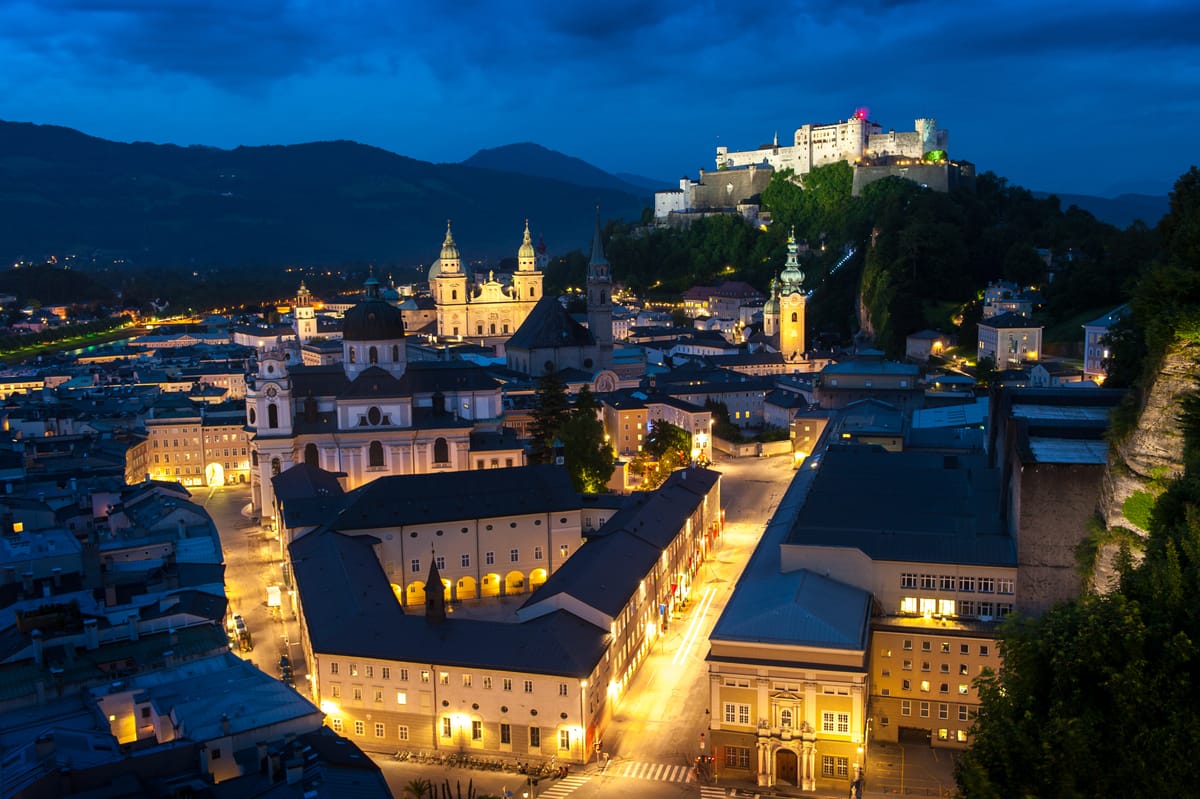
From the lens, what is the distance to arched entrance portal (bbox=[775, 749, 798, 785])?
74.7 feet

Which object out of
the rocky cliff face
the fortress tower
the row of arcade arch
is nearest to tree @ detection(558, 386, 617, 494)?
the row of arcade arch

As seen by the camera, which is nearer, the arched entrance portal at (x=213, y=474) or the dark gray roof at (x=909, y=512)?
the dark gray roof at (x=909, y=512)

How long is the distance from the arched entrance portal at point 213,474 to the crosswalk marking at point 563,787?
35275mm

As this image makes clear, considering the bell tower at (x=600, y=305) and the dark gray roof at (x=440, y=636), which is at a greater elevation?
the bell tower at (x=600, y=305)

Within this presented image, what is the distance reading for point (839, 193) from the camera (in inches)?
3959

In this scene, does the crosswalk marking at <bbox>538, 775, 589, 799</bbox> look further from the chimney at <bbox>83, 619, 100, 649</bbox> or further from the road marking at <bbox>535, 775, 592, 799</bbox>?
the chimney at <bbox>83, 619, 100, 649</bbox>

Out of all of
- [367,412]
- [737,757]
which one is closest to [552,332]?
[367,412]

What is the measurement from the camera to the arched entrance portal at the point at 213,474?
53500 millimetres

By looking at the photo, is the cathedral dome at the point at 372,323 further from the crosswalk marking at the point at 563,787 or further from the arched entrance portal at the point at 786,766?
the arched entrance portal at the point at 786,766

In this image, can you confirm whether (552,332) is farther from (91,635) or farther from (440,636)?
(91,635)

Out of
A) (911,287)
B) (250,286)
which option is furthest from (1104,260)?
(250,286)

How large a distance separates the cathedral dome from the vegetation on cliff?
35794mm

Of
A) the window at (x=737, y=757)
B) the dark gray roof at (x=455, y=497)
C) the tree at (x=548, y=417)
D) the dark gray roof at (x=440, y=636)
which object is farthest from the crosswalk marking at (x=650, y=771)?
the tree at (x=548, y=417)

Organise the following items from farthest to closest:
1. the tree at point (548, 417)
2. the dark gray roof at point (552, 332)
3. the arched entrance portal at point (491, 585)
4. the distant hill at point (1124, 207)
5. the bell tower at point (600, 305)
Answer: the distant hill at point (1124, 207), the bell tower at point (600, 305), the dark gray roof at point (552, 332), the tree at point (548, 417), the arched entrance portal at point (491, 585)
